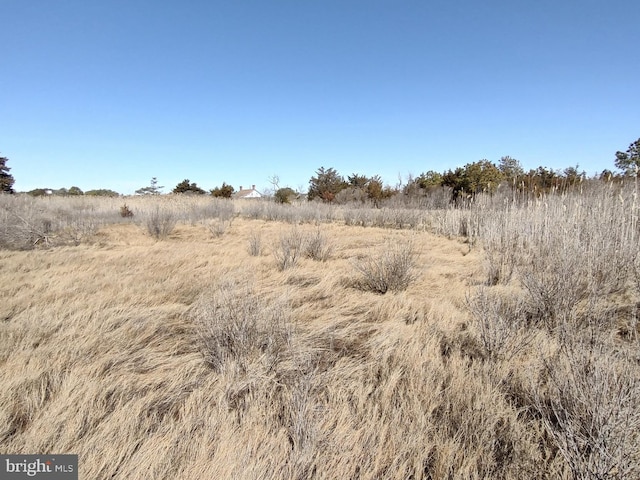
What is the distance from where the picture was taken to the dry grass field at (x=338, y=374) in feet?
3.65

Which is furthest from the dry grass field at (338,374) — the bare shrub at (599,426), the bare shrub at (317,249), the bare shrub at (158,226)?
the bare shrub at (158,226)

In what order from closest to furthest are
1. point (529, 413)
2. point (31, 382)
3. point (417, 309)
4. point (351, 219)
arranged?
point (529, 413)
point (31, 382)
point (417, 309)
point (351, 219)

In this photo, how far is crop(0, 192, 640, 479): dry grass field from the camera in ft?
3.65

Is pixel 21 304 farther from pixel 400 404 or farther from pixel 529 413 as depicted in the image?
pixel 529 413

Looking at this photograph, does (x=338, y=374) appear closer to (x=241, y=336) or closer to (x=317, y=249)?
(x=241, y=336)

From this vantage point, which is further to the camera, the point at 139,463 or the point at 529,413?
the point at 529,413

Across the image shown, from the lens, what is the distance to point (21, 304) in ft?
9.11

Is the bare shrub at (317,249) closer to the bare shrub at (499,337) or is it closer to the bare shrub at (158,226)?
the bare shrub at (499,337)

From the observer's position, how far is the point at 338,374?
67.4 inches

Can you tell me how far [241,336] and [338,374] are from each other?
0.69 metres

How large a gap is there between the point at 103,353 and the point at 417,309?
261 centimetres

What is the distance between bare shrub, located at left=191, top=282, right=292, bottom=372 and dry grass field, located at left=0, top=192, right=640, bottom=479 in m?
0.01

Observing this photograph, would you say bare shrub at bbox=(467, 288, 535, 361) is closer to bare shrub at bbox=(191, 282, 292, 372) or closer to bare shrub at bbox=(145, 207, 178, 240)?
bare shrub at bbox=(191, 282, 292, 372)

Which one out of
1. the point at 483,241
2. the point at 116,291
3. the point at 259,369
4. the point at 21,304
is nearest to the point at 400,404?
the point at 259,369
